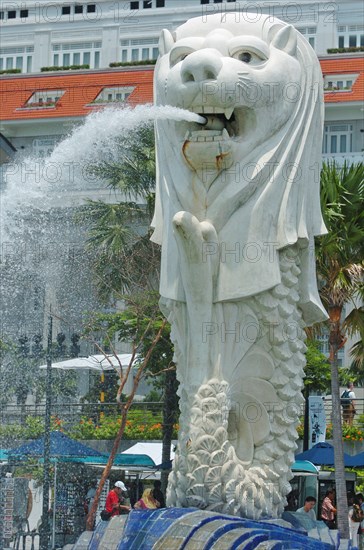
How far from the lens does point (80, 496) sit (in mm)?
27641

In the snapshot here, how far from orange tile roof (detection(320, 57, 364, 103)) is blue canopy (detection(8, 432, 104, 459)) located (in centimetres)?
2605

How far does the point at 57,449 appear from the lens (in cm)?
2533

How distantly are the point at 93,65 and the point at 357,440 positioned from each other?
3285 cm

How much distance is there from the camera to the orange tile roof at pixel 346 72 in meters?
49.2

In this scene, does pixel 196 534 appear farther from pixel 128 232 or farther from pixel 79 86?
pixel 79 86

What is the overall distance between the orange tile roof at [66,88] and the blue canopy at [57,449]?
77.0 feet

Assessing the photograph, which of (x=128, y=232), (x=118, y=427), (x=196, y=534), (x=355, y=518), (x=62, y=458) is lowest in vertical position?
(x=196, y=534)

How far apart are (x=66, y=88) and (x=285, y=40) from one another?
3801 centimetres

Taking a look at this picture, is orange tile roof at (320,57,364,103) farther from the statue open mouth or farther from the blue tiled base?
the blue tiled base

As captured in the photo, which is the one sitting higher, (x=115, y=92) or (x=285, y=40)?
(x=115, y=92)

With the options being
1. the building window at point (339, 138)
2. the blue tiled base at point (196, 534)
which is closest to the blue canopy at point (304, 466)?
the blue tiled base at point (196, 534)

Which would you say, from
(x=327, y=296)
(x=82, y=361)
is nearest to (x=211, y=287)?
(x=327, y=296)

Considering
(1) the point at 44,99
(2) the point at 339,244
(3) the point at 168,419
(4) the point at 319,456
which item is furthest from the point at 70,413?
(1) the point at 44,99

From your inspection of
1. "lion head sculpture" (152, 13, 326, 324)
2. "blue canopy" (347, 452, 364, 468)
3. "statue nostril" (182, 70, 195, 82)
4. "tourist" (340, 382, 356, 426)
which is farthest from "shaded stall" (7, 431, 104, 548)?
"statue nostril" (182, 70, 195, 82)
